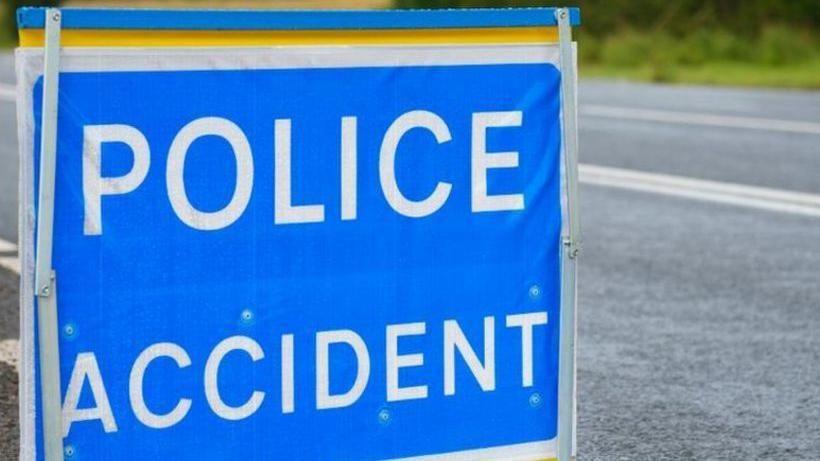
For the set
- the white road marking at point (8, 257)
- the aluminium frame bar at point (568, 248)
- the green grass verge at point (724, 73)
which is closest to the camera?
the aluminium frame bar at point (568, 248)

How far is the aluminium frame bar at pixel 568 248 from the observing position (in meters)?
3.84

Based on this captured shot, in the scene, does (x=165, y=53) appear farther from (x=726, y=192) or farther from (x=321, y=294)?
(x=726, y=192)

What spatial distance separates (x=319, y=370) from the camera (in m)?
3.67

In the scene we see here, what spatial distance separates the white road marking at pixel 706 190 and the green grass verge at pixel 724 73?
10.8m

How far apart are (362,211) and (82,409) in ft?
2.34

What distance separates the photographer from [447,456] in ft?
12.6

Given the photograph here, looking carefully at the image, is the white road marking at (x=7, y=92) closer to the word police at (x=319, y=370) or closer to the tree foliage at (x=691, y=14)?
the tree foliage at (x=691, y=14)

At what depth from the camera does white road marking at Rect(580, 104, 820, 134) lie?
1638 cm

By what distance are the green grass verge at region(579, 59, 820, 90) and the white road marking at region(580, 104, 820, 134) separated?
509 centimetres

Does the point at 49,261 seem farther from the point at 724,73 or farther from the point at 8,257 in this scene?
the point at 724,73

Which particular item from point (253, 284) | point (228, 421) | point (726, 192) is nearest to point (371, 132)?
point (253, 284)

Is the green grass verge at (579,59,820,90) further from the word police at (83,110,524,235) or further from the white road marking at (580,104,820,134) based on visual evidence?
the word police at (83,110,524,235)

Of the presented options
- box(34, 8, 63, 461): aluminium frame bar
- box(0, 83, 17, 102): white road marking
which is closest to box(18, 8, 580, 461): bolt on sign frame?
box(34, 8, 63, 461): aluminium frame bar

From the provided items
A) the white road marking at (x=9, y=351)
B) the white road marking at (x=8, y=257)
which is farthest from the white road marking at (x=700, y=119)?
the white road marking at (x=9, y=351)
